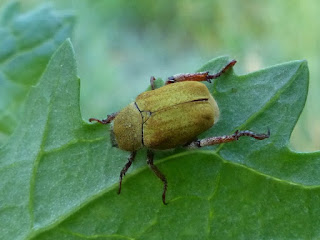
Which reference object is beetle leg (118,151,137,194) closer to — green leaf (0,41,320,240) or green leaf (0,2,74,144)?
green leaf (0,41,320,240)

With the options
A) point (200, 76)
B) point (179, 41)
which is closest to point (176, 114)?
point (200, 76)

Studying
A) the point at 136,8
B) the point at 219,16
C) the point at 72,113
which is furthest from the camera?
the point at 136,8

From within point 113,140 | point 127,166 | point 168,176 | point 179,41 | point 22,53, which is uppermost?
point 22,53

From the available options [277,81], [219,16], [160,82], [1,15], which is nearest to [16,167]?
[160,82]

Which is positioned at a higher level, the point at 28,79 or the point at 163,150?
the point at 28,79

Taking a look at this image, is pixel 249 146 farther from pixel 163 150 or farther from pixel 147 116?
pixel 147 116

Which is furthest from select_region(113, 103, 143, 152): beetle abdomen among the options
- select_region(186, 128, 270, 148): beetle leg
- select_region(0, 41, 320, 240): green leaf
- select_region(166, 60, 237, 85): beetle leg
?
select_region(186, 128, 270, 148): beetle leg

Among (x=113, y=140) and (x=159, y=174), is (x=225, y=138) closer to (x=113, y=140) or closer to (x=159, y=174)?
(x=159, y=174)
